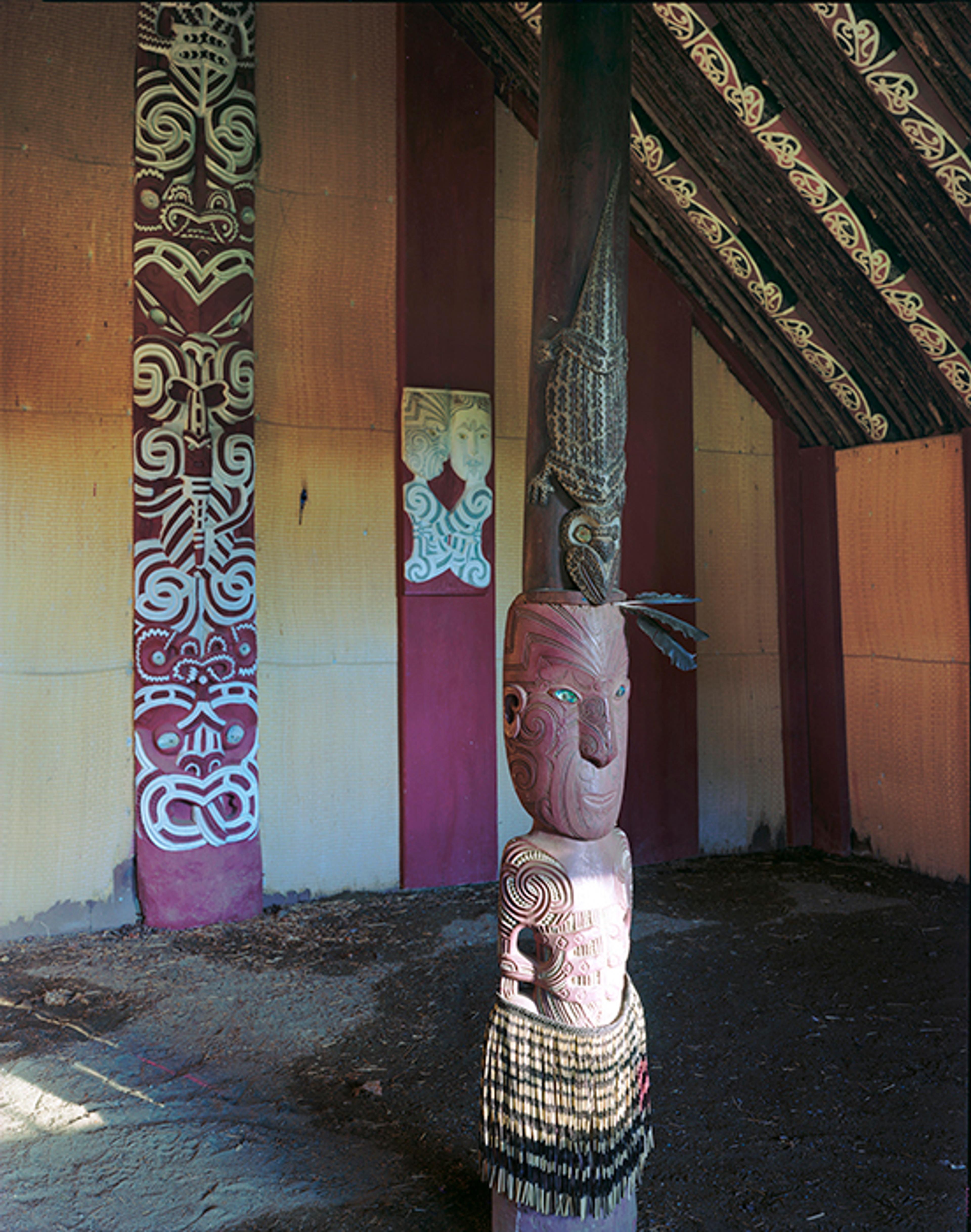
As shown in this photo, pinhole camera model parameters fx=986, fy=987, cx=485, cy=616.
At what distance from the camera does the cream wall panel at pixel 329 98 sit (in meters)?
4.66

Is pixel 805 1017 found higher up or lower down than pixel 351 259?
lower down

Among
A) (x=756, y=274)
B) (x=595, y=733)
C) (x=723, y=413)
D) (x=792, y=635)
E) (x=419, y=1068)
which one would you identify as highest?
(x=756, y=274)

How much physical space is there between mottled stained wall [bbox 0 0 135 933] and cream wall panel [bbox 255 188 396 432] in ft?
2.08

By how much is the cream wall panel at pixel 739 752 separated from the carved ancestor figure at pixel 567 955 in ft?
10.4

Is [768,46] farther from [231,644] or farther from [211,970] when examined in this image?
[211,970]

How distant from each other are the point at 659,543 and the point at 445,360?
1.50 meters

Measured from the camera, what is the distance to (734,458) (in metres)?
5.56

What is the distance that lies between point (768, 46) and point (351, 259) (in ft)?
6.79

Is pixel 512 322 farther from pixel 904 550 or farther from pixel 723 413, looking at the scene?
pixel 904 550

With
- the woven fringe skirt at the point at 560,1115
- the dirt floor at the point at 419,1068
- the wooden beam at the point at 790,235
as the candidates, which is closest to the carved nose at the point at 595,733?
the woven fringe skirt at the point at 560,1115

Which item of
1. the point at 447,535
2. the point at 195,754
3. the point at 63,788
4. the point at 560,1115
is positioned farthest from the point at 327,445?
the point at 560,1115

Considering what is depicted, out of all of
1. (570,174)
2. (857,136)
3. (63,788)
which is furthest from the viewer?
(63,788)

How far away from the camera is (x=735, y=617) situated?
553 cm

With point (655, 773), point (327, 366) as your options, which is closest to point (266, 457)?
point (327, 366)
